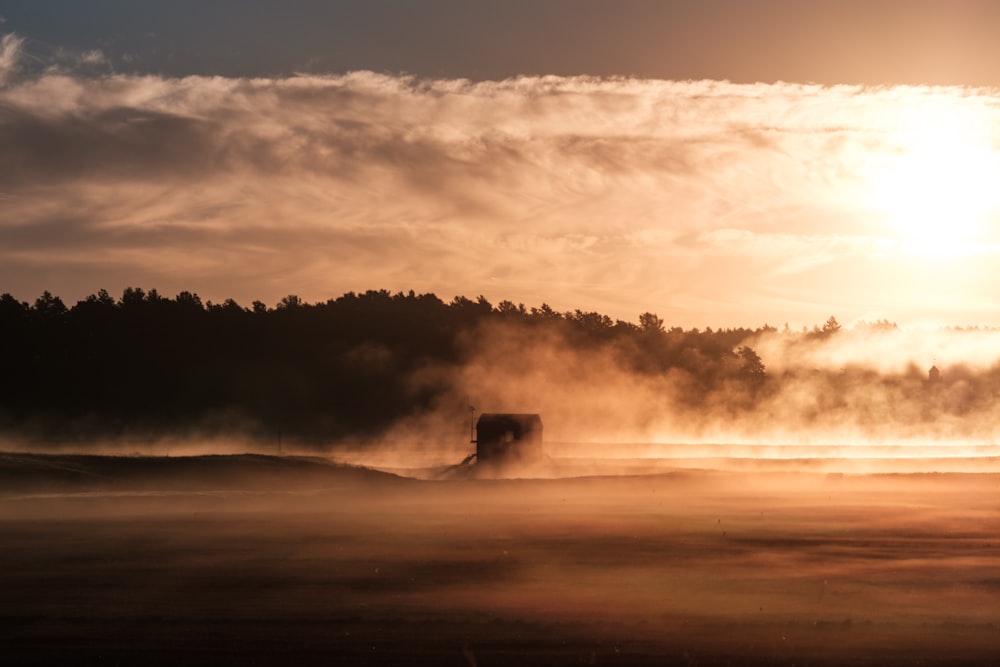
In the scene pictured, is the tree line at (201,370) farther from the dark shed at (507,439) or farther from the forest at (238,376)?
the dark shed at (507,439)

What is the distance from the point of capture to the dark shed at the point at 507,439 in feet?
308

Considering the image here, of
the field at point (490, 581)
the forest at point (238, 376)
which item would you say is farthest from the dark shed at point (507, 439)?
the forest at point (238, 376)

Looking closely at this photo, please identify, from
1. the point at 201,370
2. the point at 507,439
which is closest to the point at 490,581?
the point at 507,439

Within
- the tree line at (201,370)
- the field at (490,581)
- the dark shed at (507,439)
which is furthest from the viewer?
the tree line at (201,370)

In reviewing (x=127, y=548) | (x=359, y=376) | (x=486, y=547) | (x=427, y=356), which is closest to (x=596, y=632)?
(x=486, y=547)

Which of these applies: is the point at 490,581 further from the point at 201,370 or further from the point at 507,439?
the point at 201,370

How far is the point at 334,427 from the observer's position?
162250 mm

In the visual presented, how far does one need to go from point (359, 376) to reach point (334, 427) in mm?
13097

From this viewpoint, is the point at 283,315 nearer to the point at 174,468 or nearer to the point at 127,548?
the point at 174,468

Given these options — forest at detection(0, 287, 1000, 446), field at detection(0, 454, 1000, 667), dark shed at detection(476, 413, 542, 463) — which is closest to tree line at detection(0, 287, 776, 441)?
forest at detection(0, 287, 1000, 446)

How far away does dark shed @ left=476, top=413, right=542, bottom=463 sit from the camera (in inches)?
3696

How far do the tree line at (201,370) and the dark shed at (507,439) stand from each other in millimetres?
54751

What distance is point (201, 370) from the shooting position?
167m

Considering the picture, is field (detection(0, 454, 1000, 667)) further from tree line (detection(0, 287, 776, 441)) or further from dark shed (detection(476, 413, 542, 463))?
tree line (detection(0, 287, 776, 441))
